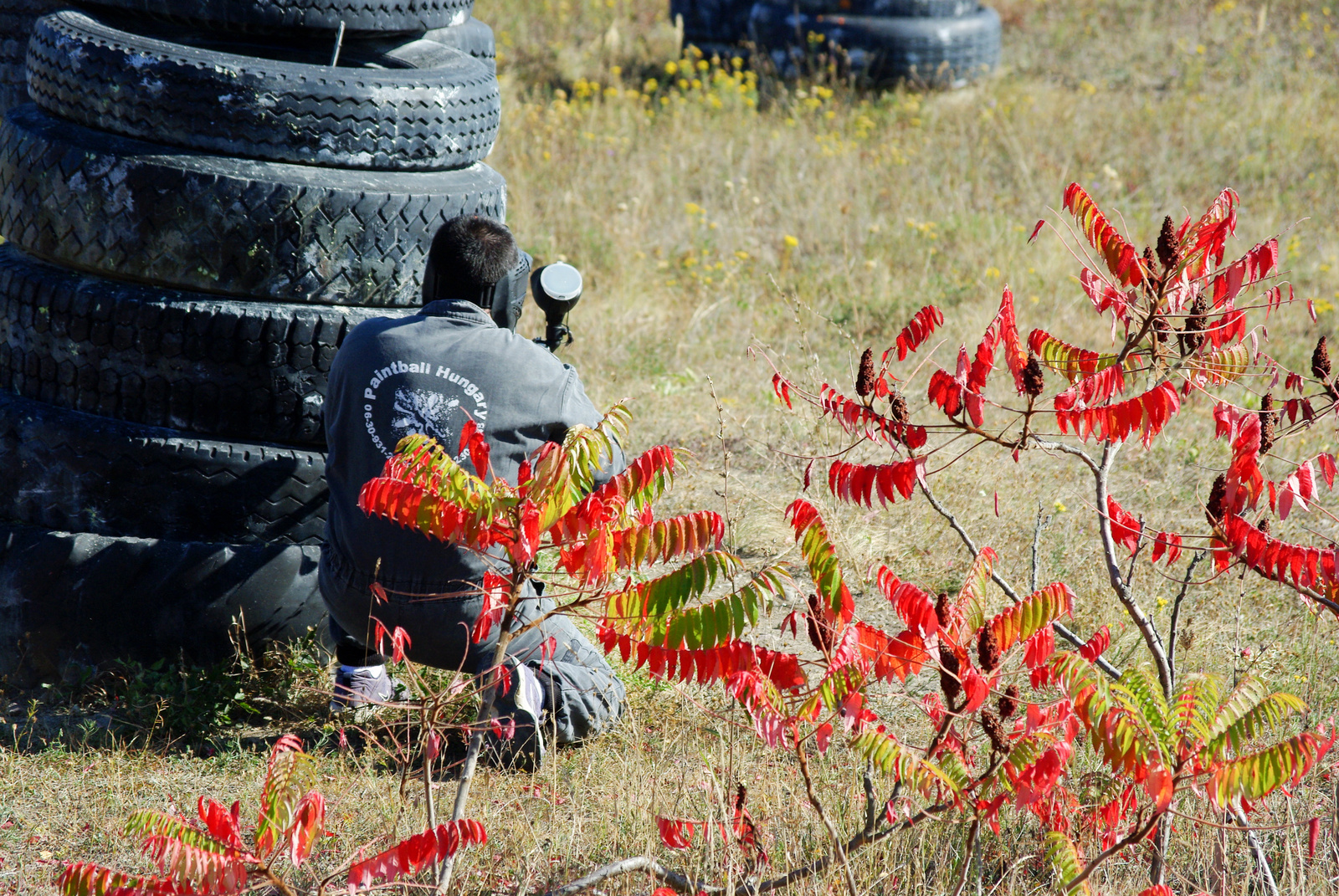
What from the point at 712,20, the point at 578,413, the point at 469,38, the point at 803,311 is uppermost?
the point at 469,38

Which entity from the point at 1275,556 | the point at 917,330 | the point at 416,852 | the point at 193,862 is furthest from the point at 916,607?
the point at 193,862

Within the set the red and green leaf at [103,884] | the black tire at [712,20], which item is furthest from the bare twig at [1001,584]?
the black tire at [712,20]

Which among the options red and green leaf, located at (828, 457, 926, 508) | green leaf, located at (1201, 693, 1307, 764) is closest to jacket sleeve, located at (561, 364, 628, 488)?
red and green leaf, located at (828, 457, 926, 508)

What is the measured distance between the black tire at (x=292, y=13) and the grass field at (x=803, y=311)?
1.69 metres

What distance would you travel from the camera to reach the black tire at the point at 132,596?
399cm

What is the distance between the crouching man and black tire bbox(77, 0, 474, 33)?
104cm

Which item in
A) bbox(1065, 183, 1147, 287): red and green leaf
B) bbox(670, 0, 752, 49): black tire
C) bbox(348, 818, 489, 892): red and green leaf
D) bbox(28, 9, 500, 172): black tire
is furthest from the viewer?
bbox(670, 0, 752, 49): black tire

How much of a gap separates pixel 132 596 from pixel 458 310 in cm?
152

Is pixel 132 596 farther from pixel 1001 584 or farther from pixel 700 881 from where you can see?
pixel 1001 584

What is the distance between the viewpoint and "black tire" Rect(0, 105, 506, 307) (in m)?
3.88

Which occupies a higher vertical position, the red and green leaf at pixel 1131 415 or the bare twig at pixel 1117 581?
the red and green leaf at pixel 1131 415

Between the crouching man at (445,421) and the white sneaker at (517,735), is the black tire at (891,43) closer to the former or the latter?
the crouching man at (445,421)

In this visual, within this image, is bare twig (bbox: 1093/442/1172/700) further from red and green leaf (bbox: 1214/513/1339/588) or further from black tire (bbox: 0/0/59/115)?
Result: black tire (bbox: 0/0/59/115)

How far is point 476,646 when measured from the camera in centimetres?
361
